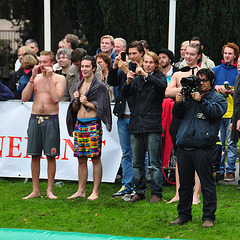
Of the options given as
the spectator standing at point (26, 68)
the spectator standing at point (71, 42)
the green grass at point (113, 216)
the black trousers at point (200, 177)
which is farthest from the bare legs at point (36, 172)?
the spectator standing at point (71, 42)

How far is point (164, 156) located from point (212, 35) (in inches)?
248

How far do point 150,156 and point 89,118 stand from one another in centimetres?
104

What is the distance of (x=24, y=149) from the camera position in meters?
8.85

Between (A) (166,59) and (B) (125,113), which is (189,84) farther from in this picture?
(A) (166,59)

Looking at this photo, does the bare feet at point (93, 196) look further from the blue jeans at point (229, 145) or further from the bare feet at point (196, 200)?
the blue jeans at point (229, 145)

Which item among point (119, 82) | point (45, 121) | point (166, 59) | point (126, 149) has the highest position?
point (166, 59)

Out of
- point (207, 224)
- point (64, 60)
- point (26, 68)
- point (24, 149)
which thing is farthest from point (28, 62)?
point (207, 224)

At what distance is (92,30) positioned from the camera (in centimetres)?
1689

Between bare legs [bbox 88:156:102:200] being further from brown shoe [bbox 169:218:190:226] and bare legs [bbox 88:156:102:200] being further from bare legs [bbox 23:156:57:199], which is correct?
brown shoe [bbox 169:218:190:226]

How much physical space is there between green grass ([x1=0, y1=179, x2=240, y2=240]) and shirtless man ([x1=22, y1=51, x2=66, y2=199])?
1.58 feet

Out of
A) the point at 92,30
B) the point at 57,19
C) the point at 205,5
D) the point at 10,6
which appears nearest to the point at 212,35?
the point at 205,5

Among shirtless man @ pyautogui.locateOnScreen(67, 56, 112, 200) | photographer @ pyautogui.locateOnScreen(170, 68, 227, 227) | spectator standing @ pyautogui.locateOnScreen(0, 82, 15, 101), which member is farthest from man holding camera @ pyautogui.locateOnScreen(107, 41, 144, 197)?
spectator standing @ pyautogui.locateOnScreen(0, 82, 15, 101)

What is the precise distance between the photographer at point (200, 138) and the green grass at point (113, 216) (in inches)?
9.4

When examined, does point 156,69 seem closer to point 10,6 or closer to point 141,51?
point 141,51
